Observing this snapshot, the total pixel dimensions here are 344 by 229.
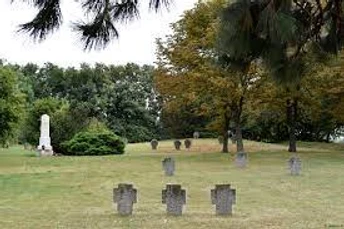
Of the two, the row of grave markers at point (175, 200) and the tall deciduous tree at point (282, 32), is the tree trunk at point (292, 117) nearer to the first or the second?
the row of grave markers at point (175, 200)

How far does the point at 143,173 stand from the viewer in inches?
955

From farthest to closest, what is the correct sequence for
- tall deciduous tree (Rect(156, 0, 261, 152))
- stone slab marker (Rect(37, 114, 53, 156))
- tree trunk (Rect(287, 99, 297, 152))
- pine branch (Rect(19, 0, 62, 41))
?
stone slab marker (Rect(37, 114, 53, 156)) → tree trunk (Rect(287, 99, 297, 152)) → tall deciduous tree (Rect(156, 0, 261, 152)) → pine branch (Rect(19, 0, 62, 41))

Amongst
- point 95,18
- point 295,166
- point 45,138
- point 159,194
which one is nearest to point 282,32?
point 95,18

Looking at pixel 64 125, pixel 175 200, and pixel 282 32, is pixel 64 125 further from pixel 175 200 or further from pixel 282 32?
pixel 282 32

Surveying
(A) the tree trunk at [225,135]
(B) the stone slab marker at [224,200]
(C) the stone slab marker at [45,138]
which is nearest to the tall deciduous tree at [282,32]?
(B) the stone slab marker at [224,200]

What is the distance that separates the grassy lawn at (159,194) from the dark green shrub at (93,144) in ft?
33.6

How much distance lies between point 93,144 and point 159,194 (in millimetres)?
24147

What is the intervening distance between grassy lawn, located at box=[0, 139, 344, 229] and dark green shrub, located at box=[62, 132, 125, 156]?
10255mm

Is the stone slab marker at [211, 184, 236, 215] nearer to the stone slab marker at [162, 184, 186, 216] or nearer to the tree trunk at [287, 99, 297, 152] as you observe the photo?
the stone slab marker at [162, 184, 186, 216]

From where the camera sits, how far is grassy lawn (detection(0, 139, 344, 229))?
12.1 m

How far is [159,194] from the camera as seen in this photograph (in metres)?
17.3

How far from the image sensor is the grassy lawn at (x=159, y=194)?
12.1 metres

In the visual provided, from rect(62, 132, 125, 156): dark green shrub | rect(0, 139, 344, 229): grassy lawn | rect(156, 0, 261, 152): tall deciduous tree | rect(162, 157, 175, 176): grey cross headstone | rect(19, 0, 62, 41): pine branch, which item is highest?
rect(156, 0, 261, 152): tall deciduous tree

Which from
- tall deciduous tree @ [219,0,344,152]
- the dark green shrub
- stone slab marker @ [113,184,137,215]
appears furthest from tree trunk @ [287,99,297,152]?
tall deciduous tree @ [219,0,344,152]
